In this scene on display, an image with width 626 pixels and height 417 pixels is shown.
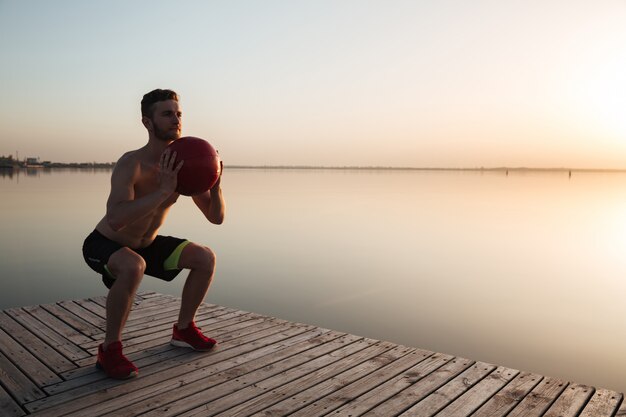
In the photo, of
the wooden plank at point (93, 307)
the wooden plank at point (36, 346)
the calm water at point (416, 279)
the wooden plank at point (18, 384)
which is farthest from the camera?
the calm water at point (416, 279)

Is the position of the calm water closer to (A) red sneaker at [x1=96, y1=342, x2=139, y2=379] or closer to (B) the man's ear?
(A) red sneaker at [x1=96, y1=342, x2=139, y2=379]

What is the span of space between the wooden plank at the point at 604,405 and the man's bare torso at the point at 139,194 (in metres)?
3.07

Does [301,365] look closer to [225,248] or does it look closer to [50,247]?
[225,248]

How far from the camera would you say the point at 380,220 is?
22375mm

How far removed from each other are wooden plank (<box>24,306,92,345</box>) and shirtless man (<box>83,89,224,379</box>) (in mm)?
926

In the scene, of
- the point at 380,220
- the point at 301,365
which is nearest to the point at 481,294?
the point at 301,365

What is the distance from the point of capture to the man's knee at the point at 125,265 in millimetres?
3502

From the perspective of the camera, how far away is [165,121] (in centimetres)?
367

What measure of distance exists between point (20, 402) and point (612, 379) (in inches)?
238

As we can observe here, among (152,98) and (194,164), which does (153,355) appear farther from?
(152,98)

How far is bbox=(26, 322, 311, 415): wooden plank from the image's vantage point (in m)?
3.15

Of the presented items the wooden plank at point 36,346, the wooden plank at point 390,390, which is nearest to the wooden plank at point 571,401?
the wooden plank at point 390,390

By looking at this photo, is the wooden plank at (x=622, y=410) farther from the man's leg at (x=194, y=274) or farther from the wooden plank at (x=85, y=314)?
the wooden plank at (x=85, y=314)

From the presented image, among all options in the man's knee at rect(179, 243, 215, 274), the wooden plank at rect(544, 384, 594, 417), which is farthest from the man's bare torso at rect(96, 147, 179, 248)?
the wooden plank at rect(544, 384, 594, 417)
